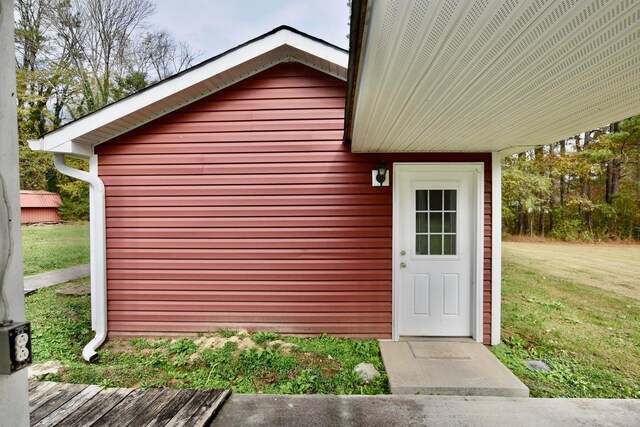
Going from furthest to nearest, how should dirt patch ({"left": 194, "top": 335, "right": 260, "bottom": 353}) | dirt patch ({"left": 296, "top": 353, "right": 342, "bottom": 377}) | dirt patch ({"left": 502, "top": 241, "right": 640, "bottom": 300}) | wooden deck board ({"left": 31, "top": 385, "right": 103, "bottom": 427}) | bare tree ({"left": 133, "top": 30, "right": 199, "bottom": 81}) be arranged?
bare tree ({"left": 133, "top": 30, "right": 199, "bottom": 81}), dirt patch ({"left": 502, "top": 241, "right": 640, "bottom": 300}), dirt patch ({"left": 194, "top": 335, "right": 260, "bottom": 353}), dirt patch ({"left": 296, "top": 353, "right": 342, "bottom": 377}), wooden deck board ({"left": 31, "top": 385, "right": 103, "bottom": 427})

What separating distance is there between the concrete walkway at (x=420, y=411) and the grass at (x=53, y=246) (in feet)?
23.2

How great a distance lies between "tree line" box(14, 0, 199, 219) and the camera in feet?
24.4

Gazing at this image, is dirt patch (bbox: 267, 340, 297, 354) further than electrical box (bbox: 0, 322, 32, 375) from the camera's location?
Yes

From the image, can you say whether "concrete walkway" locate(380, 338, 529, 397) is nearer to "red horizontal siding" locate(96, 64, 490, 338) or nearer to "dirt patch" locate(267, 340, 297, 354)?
"red horizontal siding" locate(96, 64, 490, 338)

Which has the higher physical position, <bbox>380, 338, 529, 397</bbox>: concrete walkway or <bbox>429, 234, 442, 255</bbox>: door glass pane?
<bbox>429, 234, 442, 255</bbox>: door glass pane

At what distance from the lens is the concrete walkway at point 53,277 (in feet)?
19.2

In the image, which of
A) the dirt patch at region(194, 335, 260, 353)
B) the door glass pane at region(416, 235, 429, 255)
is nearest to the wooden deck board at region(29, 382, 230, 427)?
the dirt patch at region(194, 335, 260, 353)

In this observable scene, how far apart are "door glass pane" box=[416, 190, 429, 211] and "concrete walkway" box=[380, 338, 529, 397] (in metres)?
1.49

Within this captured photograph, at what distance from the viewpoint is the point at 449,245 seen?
3.56m

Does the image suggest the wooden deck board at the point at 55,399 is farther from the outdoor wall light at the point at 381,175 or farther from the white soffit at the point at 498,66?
the outdoor wall light at the point at 381,175

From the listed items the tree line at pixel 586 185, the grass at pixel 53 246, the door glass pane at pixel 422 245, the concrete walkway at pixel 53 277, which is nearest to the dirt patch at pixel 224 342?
the door glass pane at pixel 422 245

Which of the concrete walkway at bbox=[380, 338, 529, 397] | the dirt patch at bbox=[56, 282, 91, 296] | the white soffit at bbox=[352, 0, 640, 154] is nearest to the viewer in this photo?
→ the white soffit at bbox=[352, 0, 640, 154]

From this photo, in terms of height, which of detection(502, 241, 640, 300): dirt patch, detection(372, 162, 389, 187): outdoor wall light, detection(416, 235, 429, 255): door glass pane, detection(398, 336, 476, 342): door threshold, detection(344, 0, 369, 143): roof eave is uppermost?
detection(344, 0, 369, 143): roof eave

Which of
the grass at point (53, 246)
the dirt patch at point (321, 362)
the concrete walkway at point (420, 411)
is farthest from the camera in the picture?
the grass at point (53, 246)
